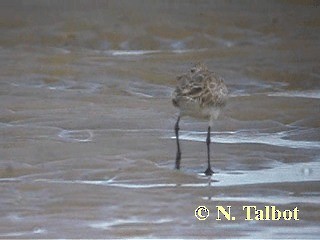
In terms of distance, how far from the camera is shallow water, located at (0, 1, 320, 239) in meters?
9.77

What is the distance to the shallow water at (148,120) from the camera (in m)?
9.77

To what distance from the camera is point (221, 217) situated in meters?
9.59

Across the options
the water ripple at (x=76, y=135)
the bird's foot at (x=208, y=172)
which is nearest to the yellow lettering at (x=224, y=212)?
the bird's foot at (x=208, y=172)

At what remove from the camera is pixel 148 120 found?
1405 cm

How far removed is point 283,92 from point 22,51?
388 cm

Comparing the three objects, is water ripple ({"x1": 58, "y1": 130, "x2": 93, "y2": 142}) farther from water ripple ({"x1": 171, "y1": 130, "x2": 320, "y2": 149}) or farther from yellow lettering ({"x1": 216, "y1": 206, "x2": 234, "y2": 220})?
yellow lettering ({"x1": 216, "y1": 206, "x2": 234, "y2": 220})

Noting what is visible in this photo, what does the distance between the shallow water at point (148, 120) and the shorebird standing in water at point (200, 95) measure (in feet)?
1.57

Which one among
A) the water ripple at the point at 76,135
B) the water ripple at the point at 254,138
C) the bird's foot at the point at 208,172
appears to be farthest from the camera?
the water ripple at the point at 254,138

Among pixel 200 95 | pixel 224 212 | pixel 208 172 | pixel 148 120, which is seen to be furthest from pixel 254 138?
A: pixel 224 212

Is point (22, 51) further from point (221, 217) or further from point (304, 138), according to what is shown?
point (221, 217)

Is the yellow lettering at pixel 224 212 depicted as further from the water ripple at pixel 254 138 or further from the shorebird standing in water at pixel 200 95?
the water ripple at pixel 254 138

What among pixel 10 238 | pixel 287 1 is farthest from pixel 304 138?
pixel 287 1
